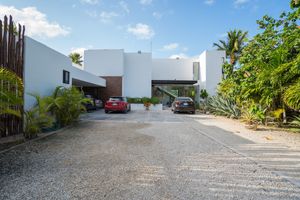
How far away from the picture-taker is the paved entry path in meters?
2.75

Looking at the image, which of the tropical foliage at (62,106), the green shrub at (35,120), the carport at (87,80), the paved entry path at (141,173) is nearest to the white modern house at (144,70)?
the carport at (87,80)

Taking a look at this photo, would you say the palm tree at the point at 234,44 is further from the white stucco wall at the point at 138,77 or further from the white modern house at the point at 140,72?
the white stucco wall at the point at 138,77

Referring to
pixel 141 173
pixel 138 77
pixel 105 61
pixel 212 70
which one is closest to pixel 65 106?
pixel 141 173

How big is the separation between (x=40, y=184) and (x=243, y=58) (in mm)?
10330

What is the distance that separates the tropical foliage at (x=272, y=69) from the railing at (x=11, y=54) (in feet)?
32.2

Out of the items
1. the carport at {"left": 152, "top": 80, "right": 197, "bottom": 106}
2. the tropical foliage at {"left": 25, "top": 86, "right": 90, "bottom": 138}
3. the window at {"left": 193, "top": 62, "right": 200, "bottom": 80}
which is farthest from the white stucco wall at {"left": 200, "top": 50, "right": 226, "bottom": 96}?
the tropical foliage at {"left": 25, "top": 86, "right": 90, "bottom": 138}

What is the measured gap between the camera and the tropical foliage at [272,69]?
24.2 ft

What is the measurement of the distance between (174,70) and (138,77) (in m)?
5.37

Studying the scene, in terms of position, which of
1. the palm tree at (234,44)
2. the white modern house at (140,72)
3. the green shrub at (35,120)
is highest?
the palm tree at (234,44)

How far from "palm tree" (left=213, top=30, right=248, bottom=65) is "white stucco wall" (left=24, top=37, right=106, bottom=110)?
2073cm

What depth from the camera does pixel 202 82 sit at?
906 inches

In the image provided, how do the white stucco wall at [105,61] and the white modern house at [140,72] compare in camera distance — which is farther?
the white stucco wall at [105,61]

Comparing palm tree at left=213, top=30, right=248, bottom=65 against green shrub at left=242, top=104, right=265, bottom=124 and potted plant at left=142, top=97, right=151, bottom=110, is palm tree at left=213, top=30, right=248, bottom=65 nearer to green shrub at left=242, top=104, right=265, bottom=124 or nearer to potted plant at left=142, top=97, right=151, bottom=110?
potted plant at left=142, top=97, right=151, bottom=110

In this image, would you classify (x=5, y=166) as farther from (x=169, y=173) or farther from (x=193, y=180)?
(x=193, y=180)
